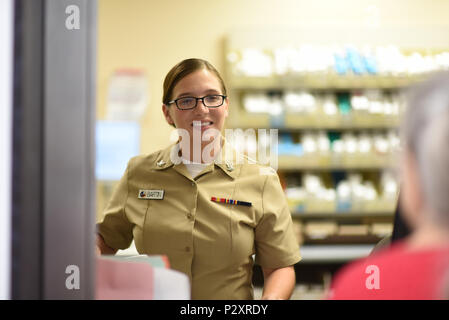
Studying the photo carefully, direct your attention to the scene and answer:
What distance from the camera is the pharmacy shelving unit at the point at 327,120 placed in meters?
3.84

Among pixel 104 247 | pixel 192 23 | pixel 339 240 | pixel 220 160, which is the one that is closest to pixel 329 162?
pixel 339 240

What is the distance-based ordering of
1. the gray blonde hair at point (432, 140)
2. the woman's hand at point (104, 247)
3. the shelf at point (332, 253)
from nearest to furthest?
the gray blonde hair at point (432, 140), the woman's hand at point (104, 247), the shelf at point (332, 253)

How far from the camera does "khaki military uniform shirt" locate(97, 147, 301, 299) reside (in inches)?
55.6

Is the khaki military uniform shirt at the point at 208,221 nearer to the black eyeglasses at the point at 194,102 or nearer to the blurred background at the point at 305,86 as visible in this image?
the black eyeglasses at the point at 194,102

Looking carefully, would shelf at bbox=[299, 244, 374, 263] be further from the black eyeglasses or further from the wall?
the black eyeglasses

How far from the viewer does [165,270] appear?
0.88 meters

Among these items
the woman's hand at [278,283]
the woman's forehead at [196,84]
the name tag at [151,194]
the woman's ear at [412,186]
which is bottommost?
the woman's hand at [278,283]

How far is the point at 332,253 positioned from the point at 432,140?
333 cm

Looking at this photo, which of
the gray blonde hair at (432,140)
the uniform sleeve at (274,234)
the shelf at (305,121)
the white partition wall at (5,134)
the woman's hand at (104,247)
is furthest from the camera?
the shelf at (305,121)

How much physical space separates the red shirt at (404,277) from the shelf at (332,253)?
317 centimetres

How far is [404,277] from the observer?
57 cm

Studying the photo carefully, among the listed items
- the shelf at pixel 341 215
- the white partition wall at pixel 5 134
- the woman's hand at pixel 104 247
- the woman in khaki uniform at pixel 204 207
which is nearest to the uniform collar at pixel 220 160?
the woman in khaki uniform at pixel 204 207

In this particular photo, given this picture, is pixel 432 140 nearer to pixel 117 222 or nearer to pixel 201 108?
pixel 201 108
